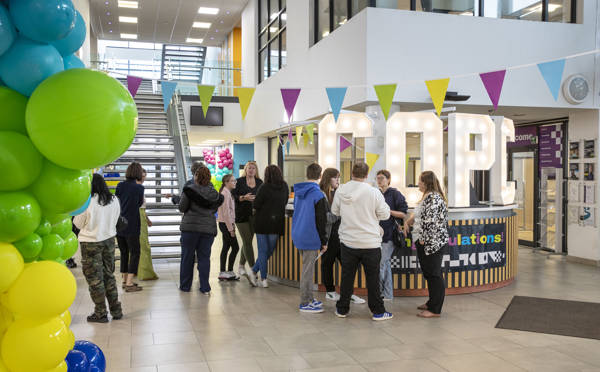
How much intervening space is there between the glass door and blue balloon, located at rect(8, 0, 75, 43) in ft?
33.0

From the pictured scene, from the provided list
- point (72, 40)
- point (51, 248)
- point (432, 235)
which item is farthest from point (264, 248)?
point (72, 40)

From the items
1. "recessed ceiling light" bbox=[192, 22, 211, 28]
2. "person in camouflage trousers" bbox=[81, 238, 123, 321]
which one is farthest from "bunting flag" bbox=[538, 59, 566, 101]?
"recessed ceiling light" bbox=[192, 22, 211, 28]

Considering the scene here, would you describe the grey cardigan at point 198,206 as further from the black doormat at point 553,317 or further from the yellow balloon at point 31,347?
the yellow balloon at point 31,347

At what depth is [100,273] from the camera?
4918 millimetres

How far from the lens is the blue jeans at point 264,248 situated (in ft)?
21.2

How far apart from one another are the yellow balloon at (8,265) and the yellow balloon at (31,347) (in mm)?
166

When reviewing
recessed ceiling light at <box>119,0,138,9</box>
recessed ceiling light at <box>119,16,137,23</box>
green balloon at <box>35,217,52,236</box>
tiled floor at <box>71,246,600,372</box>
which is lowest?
tiled floor at <box>71,246,600,372</box>

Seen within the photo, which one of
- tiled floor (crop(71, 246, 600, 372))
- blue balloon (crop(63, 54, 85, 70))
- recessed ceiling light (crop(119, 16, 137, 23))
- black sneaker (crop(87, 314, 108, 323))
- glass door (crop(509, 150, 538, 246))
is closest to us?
blue balloon (crop(63, 54, 85, 70))

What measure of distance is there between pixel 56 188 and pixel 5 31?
1.81ft

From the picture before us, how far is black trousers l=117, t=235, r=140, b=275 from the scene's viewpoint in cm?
648

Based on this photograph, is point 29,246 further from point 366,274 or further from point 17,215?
point 366,274

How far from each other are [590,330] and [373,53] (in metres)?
4.82

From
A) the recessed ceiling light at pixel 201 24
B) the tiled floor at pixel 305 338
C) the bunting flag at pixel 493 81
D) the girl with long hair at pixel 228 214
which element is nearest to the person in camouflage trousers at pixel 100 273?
the tiled floor at pixel 305 338

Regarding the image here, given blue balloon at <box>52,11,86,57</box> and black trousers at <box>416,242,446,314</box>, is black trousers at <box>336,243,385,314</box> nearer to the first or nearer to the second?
black trousers at <box>416,242,446,314</box>
